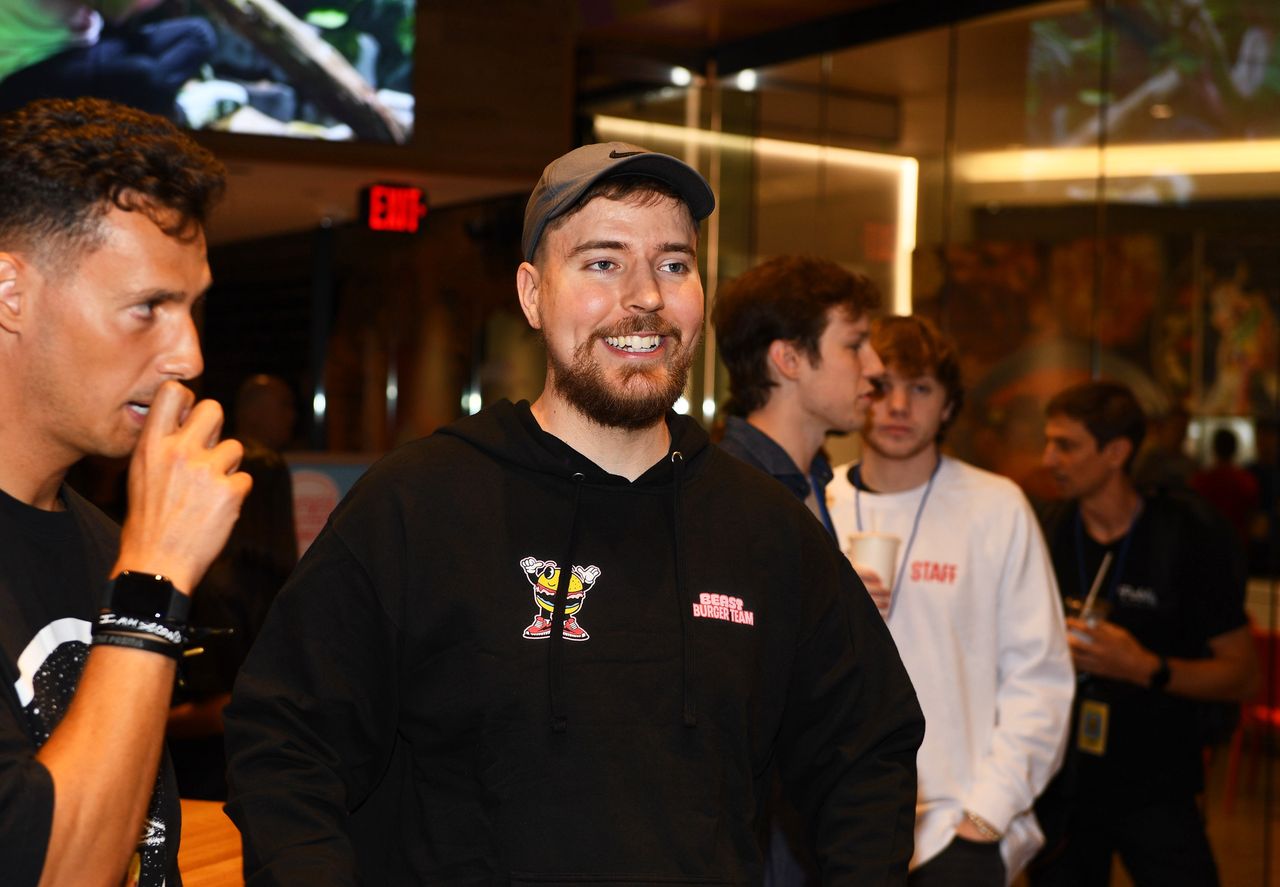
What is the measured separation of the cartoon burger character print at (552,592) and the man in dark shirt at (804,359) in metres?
1.24

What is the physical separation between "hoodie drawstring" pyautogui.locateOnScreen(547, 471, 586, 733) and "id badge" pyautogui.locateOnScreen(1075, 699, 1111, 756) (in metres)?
2.63

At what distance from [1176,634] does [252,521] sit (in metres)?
2.78

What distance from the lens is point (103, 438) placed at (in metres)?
1.61

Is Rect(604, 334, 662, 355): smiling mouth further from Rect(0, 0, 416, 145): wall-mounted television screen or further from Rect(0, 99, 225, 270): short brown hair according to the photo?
Rect(0, 0, 416, 145): wall-mounted television screen

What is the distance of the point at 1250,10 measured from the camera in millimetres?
5883

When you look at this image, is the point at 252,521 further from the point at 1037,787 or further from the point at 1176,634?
the point at 1176,634

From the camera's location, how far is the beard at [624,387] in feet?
6.66

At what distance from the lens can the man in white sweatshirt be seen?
3277 millimetres

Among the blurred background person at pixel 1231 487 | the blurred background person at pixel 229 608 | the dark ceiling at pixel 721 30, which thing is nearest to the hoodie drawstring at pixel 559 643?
the blurred background person at pixel 229 608

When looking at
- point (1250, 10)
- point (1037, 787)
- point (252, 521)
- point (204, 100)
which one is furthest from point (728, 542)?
point (204, 100)

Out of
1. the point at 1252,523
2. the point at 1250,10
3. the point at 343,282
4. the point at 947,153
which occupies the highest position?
the point at 1250,10

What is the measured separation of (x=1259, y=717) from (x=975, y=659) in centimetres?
306

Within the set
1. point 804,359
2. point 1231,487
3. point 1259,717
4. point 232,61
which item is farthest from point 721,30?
point 804,359

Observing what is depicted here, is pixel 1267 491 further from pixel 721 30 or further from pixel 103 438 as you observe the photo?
pixel 103 438
